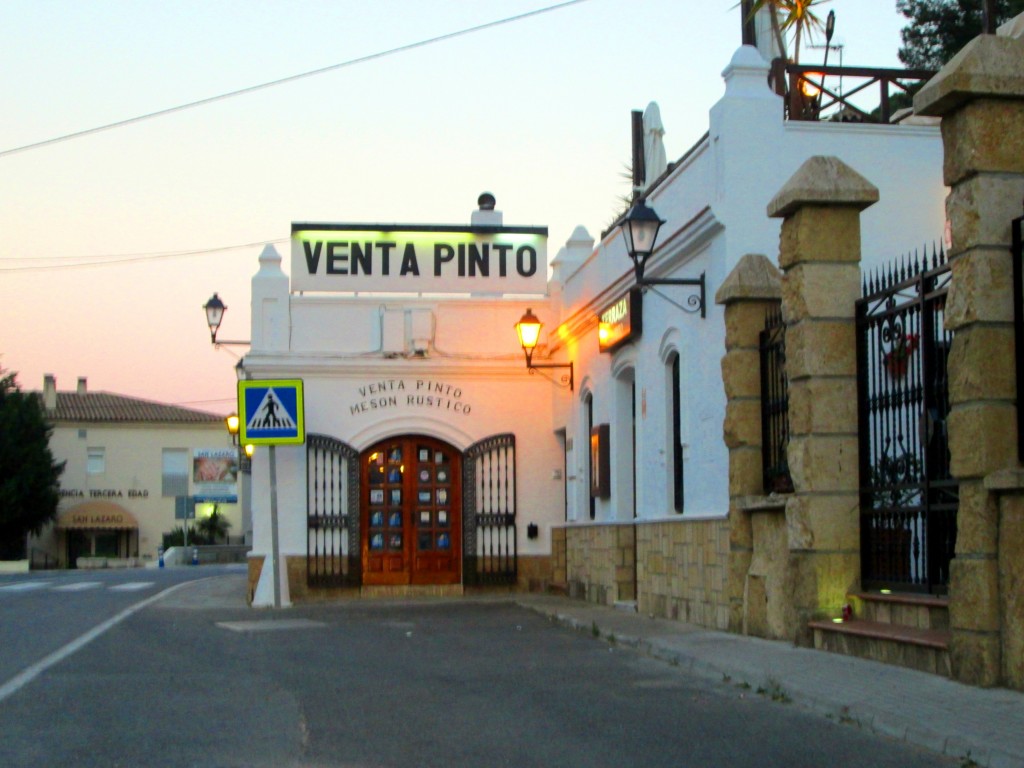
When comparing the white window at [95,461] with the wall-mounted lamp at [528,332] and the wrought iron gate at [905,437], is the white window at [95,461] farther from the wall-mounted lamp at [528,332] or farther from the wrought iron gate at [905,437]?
the wrought iron gate at [905,437]

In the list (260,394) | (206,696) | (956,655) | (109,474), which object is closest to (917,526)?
(956,655)

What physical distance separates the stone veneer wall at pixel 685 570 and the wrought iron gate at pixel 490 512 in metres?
6.18

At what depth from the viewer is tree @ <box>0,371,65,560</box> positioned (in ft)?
194

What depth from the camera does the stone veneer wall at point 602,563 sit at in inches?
723

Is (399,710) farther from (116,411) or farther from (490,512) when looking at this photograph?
(116,411)

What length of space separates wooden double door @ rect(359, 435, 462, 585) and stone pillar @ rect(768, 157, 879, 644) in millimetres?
12323

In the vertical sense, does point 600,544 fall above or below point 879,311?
below

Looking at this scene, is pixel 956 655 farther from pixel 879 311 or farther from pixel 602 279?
pixel 602 279

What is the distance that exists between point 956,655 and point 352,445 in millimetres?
14986

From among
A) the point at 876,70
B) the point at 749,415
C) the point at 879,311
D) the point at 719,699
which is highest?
the point at 876,70

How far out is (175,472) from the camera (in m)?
71.7

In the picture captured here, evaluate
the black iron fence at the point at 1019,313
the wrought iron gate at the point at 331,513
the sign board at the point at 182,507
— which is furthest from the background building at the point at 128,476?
the black iron fence at the point at 1019,313

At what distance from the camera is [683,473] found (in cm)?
1576

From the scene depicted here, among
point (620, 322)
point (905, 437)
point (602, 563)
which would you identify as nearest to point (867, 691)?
point (905, 437)
